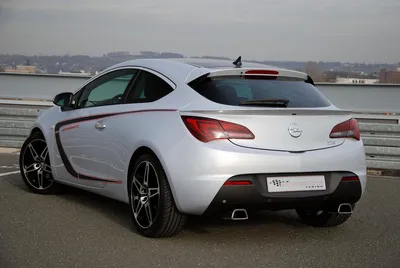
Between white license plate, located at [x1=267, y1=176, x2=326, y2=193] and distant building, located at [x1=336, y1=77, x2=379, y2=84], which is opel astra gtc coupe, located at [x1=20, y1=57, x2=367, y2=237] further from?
distant building, located at [x1=336, y1=77, x2=379, y2=84]

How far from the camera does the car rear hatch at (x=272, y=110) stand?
5988 millimetres

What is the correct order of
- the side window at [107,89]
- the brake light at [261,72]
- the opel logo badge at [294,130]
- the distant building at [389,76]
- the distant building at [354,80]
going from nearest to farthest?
the opel logo badge at [294,130] → the brake light at [261,72] → the side window at [107,89] → the distant building at [354,80] → the distant building at [389,76]

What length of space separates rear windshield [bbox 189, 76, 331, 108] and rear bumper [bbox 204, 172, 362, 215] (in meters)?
0.62

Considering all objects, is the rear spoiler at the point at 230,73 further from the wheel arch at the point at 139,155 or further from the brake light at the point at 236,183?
the brake light at the point at 236,183

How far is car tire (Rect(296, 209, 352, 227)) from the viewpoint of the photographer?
692 cm

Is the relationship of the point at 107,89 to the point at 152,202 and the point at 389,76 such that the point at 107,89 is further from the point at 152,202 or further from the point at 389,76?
the point at 389,76

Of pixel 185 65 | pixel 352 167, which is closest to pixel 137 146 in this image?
pixel 185 65

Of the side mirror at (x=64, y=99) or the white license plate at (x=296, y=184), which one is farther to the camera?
the side mirror at (x=64, y=99)

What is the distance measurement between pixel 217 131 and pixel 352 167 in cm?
117

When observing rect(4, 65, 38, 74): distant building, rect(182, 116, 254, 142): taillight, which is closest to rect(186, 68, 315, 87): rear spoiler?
rect(182, 116, 254, 142): taillight

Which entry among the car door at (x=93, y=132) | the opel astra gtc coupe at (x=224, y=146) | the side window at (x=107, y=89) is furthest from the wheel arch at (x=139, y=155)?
the side window at (x=107, y=89)

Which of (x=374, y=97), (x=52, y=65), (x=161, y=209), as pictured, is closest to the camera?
(x=161, y=209)

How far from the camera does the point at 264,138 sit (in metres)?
5.99

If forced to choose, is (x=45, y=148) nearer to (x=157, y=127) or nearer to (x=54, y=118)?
(x=54, y=118)
